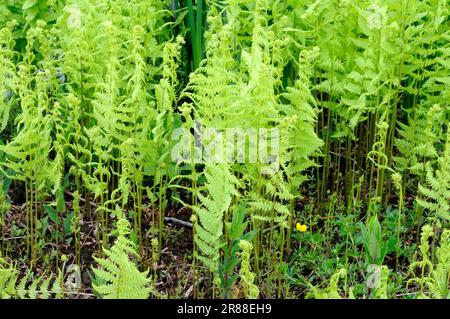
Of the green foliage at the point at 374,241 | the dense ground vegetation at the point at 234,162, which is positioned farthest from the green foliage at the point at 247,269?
the green foliage at the point at 374,241

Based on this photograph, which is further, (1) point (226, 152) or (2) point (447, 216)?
(2) point (447, 216)

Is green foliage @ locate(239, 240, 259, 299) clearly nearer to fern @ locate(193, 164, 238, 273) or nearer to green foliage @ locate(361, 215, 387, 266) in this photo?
fern @ locate(193, 164, 238, 273)

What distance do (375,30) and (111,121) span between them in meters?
1.42

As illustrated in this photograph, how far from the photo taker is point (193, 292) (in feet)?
12.3

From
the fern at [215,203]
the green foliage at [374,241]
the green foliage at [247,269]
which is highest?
the fern at [215,203]

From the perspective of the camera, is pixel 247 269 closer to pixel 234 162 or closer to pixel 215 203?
pixel 215 203

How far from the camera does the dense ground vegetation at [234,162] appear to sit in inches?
140

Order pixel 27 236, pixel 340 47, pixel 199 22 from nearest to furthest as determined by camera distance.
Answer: pixel 27 236, pixel 340 47, pixel 199 22

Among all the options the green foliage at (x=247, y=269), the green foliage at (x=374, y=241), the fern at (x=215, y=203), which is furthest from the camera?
the green foliage at (x=374, y=241)

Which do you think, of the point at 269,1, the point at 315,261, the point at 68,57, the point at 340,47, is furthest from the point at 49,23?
the point at 315,261

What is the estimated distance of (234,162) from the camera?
148 inches

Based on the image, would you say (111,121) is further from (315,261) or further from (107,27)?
(315,261)

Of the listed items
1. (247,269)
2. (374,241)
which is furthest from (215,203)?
(374,241)

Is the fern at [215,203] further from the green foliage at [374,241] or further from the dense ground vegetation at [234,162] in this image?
the green foliage at [374,241]
